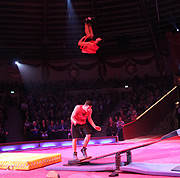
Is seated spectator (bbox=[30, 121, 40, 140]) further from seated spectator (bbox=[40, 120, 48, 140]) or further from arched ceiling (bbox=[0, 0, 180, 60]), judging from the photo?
arched ceiling (bbox=[0, 0, 180, 60])

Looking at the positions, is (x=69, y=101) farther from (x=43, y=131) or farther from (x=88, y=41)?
(x=88, y=41)

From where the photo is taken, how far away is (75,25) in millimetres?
19391

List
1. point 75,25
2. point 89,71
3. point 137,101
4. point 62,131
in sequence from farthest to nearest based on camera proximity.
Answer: point 89,71, point 75,25, point 137,101, point 62,131

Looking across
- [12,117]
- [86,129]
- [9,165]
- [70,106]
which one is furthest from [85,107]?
[12,117]

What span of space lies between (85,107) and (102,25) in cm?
1459

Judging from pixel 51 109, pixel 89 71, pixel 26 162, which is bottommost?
pixel 26 162

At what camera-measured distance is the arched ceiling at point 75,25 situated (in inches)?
697

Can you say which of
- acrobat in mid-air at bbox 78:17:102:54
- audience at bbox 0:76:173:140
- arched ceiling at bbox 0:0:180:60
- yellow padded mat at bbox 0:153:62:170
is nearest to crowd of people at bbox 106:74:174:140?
audience at bbox 0:76:173:140

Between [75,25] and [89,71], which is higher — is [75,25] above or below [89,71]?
above

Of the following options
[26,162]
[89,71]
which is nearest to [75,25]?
[89,71]

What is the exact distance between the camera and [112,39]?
20.7m

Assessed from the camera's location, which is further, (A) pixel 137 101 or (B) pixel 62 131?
(A) pixel 137 101

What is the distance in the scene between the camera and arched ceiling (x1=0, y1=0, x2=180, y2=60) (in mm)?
17703

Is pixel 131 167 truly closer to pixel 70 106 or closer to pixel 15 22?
pixel 70 106
